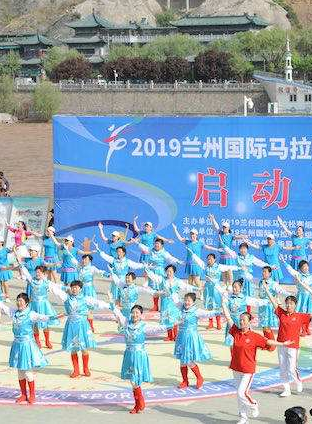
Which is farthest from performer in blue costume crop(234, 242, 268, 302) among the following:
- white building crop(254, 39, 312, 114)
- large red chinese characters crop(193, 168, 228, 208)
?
white building crop(254, 39, 312, 114)

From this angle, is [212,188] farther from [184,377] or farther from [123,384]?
[184,377]

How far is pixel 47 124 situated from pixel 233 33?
38209mm

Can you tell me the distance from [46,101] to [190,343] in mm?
72472

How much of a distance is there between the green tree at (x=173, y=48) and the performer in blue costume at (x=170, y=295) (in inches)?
3387

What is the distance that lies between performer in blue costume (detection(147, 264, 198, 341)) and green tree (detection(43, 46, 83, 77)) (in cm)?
8366

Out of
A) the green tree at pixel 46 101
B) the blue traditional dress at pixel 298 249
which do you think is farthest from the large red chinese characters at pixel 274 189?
the green tree at pixel 46 101

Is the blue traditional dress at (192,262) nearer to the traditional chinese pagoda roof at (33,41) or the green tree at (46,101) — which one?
the green tree at (46,101)

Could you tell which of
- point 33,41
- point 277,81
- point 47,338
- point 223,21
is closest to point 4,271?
point 47,338

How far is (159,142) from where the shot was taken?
878 inches

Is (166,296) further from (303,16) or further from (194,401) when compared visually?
(303,16)

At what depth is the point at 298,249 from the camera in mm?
19859

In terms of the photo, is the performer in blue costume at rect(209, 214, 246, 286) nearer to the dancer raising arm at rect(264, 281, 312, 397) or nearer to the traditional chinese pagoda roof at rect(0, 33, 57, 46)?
the dancer raising arm at rect(264, 281, 312, 397)

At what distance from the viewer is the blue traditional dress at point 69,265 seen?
62.7 feet

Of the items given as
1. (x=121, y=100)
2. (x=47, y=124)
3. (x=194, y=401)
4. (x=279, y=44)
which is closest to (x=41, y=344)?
(x=194, y=401)
